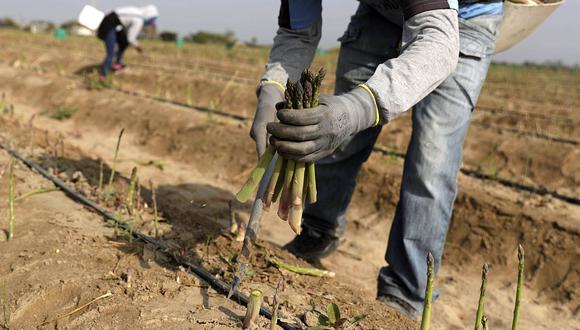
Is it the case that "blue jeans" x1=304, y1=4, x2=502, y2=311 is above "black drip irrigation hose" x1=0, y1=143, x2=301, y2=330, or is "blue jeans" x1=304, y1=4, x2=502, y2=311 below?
above

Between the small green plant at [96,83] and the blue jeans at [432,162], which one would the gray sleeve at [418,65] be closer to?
the blue jeans at [432,162]

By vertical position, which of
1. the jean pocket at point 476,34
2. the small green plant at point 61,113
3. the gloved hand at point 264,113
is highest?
the jean pocket at point 476,34

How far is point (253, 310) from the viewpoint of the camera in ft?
4.22

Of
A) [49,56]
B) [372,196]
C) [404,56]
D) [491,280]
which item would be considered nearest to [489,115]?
[372,196]

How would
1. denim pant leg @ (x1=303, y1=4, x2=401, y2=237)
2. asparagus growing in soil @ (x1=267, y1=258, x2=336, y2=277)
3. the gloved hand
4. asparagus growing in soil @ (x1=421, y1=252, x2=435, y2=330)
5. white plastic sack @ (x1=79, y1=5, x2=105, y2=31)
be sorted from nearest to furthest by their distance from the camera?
1. asparagus growing in soil @ (x1=421, y1=252, x2=435, y2=330)
2. the gloved hand
3. asparagus growing in soil @ (x1=267, y1=258, x2=336, y2=277)
4. denim pant leg @ (x1=303, y1=4, x2=401, y2=237)
5. white plastic sack @ (x1=79, y1=5, x2=105, y2=31)

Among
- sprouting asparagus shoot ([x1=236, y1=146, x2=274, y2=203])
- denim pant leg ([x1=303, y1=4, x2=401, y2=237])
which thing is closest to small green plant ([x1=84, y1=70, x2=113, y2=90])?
denim pant leg ([x1=303, y1=4, x2=401, y2=237])

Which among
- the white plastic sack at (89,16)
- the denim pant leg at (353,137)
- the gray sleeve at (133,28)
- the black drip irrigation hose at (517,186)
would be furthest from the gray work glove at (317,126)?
the gray sleeve at (133,28)

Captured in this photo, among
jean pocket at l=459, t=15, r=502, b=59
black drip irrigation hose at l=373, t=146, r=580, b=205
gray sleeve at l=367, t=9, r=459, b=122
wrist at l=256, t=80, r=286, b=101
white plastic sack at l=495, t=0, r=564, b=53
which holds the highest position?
white plastic sack at l=495, t=0, r=564, b=53

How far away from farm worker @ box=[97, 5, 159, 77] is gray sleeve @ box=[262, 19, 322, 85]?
19.2 ft

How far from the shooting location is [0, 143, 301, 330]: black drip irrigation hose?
4.78 feet

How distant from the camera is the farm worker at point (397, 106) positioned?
1.20m

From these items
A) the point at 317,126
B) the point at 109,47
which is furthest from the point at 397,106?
the point at 109,47

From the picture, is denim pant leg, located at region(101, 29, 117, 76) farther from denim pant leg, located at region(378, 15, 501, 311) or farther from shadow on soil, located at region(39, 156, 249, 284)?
denim pant leg, located at region(378, 15, 501, 311)

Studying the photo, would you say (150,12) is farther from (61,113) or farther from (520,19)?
(520,19)
